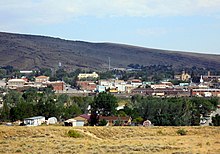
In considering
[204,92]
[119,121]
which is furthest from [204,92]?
[119,121]

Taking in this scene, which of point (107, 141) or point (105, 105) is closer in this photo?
point (107, 141)

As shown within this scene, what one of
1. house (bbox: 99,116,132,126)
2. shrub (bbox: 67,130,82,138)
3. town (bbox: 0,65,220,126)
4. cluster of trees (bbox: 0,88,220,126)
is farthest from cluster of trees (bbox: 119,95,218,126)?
shrub (bbox: 67,130,82,138)

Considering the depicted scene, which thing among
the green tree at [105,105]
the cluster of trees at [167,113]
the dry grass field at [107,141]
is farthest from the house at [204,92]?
the dry grass field at [107,141]

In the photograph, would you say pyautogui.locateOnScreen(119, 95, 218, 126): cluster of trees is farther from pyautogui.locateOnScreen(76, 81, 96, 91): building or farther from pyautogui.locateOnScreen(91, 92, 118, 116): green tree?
pyautogui.locateOnScreen(76, 81, 96, 91): building

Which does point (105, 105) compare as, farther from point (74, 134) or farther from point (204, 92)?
point (204, 92)

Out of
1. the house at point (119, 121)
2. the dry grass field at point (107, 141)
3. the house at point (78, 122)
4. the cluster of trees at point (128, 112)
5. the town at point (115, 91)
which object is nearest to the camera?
the dry grass field at point (107, 141)

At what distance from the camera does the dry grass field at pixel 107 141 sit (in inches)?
694

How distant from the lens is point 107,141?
21344 millimetres

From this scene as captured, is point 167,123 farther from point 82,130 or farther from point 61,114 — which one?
point 82,130

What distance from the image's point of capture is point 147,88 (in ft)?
355

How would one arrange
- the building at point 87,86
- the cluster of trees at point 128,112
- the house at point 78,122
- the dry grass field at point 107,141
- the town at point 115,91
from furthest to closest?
the building at point 87,86 → the town at point 115,91 → the cluster of trees at point 128,112 → the house at point 78,122 → the dry grass field at point 107,141

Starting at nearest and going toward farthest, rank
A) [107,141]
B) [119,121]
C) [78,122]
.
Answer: [107,141] → [119,121] → [78,122]

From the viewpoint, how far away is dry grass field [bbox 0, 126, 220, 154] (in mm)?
17625

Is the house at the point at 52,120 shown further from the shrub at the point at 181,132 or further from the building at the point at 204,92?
the building at the point at 204,92
